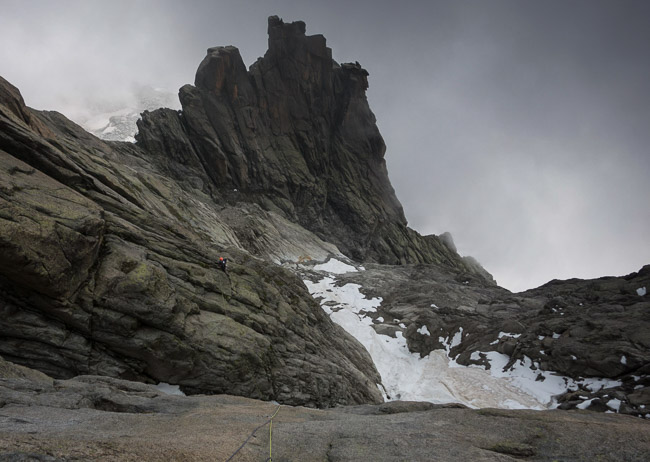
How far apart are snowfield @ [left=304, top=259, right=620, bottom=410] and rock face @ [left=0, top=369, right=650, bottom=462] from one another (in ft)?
43.7

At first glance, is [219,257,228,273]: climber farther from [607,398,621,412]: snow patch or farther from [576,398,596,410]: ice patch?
[607,398,621,412]: snow patch

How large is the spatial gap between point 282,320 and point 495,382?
57.2 ft

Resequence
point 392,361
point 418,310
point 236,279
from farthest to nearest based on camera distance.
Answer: point 418,310
point 392,361
point 236,279

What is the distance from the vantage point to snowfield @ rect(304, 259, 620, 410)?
2114 centimetres

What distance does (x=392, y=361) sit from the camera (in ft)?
90.8

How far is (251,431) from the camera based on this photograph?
7270mm

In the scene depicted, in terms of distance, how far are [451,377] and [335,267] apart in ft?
104

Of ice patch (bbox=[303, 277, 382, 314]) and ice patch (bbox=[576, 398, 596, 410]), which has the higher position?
ice patch (bbox=[303, 277, 382, 314])

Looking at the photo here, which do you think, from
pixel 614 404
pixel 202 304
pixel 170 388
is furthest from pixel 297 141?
pixel 614 404

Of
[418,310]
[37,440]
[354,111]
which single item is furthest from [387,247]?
[37,440]

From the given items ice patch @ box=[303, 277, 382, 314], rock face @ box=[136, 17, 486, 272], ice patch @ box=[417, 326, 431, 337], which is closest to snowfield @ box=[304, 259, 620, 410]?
ice patch @ box=[417, 326, 431, 337]

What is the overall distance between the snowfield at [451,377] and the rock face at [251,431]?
1332 centimetres

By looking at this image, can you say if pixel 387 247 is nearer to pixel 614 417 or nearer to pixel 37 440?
Answer: pixel 614 417

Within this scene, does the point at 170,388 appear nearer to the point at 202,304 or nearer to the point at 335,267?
the point at 202,304
